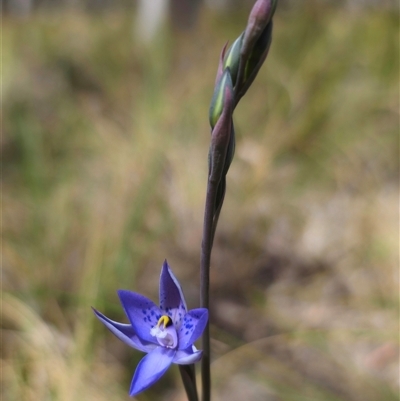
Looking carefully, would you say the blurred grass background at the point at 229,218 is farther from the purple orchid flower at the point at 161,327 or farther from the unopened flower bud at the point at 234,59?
the unopened flower bud at the point at 234,59

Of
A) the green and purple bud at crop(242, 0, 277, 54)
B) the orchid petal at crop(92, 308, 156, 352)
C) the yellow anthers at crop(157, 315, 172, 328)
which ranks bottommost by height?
the orchid petal at crop(92, 308, 156, 352)

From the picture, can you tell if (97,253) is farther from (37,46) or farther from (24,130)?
(37,46)

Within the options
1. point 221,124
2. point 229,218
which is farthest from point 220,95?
point 229,218

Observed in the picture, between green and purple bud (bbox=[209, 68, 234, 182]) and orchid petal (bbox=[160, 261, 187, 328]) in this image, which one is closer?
green and purple bud (bbox=[209, 68, 234, 182])

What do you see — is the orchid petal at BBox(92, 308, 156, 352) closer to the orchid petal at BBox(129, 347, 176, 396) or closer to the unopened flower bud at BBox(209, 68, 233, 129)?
the orchid petal at BBox(129, 347, 176, 396)

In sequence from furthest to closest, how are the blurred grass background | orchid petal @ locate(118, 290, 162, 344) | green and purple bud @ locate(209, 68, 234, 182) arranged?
the blurred grass background, orchid petal @ locate(118, 290, 162, 344), green and purple bud @ locate(209, 68, 234, 182)

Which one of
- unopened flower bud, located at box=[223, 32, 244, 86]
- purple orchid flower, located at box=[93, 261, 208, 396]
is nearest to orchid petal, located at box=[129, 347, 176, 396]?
purple orchid flower, located at box=[93, 261, 208, 396]

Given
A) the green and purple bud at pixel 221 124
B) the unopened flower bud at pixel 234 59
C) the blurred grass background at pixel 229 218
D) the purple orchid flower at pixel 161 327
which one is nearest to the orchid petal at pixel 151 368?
the purple orchid flower at pixel 161 327

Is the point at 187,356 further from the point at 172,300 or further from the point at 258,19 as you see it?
the point at 258,19
